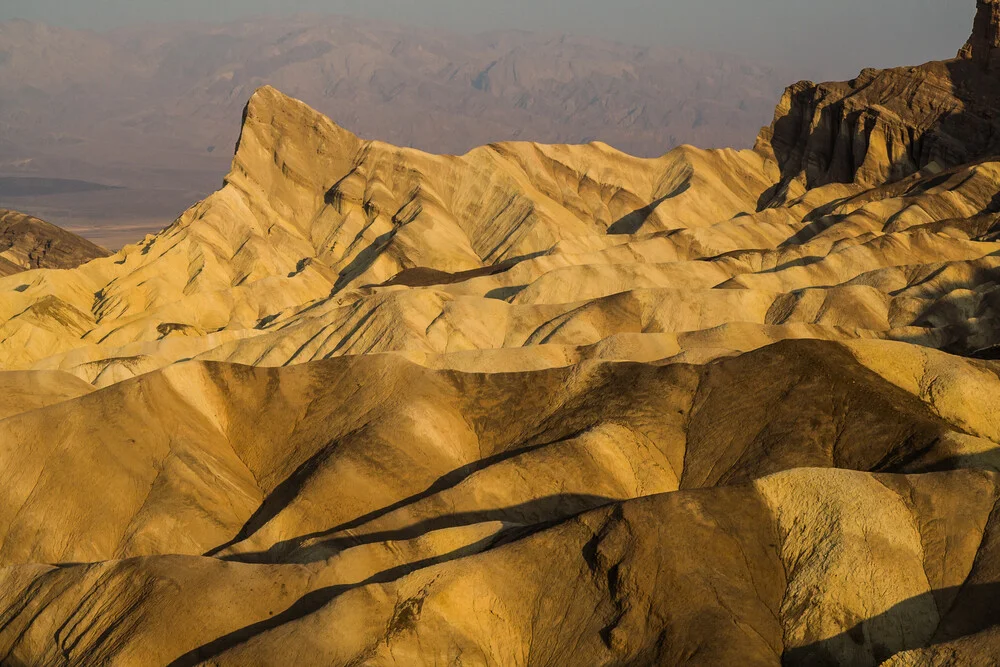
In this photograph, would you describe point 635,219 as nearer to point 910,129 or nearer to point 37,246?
point 910,129

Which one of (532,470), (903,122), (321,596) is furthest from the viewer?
(903,122)

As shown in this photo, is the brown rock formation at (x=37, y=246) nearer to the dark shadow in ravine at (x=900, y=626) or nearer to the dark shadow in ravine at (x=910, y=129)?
the dark shadow in ravine at (x=910, y=129)

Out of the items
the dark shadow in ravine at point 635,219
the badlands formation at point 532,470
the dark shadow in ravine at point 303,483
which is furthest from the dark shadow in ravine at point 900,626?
the dark shadow in ravine at point 635,219

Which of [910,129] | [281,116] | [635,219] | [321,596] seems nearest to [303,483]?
[321,596]

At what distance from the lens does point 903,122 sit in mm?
122625

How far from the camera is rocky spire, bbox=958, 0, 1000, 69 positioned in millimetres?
123000

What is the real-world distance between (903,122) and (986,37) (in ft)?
56.4

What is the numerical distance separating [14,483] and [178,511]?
819cm

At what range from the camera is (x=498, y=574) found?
30531 millimetres

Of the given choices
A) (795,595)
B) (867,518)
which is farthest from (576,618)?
(867,518)

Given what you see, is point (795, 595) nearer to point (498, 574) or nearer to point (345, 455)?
point (498, 574)

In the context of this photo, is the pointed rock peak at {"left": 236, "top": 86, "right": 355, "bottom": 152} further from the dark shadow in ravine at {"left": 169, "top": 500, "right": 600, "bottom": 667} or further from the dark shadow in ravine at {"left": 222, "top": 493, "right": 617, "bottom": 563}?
the dark shadow in ravine at {"left": 169, "top": 500, "right": 600, "bottom": 667}

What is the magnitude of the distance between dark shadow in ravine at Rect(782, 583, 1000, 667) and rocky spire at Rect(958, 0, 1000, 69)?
115 m

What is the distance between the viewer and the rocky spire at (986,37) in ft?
404
